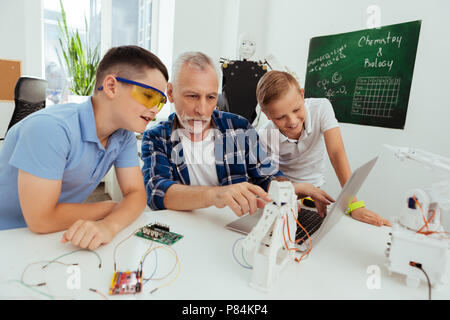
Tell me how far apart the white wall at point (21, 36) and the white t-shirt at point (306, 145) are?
317 cm

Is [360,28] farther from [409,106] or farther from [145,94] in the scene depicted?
[145,94]

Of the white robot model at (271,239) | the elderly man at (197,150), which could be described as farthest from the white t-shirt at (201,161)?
the white robot model at (271,239)

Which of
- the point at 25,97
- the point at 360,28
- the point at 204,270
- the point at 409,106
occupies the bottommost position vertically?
the point at 204,270

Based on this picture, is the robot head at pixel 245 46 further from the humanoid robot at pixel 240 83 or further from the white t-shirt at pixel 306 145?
the white t-shirt at pixel 306 145

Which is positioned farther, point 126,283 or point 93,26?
point 93,26

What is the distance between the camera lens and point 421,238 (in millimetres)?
765

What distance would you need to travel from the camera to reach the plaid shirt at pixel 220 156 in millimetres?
1429

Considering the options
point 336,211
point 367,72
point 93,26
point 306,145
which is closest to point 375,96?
point 367,72

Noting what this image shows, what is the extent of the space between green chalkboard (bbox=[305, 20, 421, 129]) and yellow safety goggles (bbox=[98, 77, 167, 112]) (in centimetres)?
212

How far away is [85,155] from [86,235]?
14.6 inches

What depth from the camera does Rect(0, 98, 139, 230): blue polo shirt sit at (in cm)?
93
